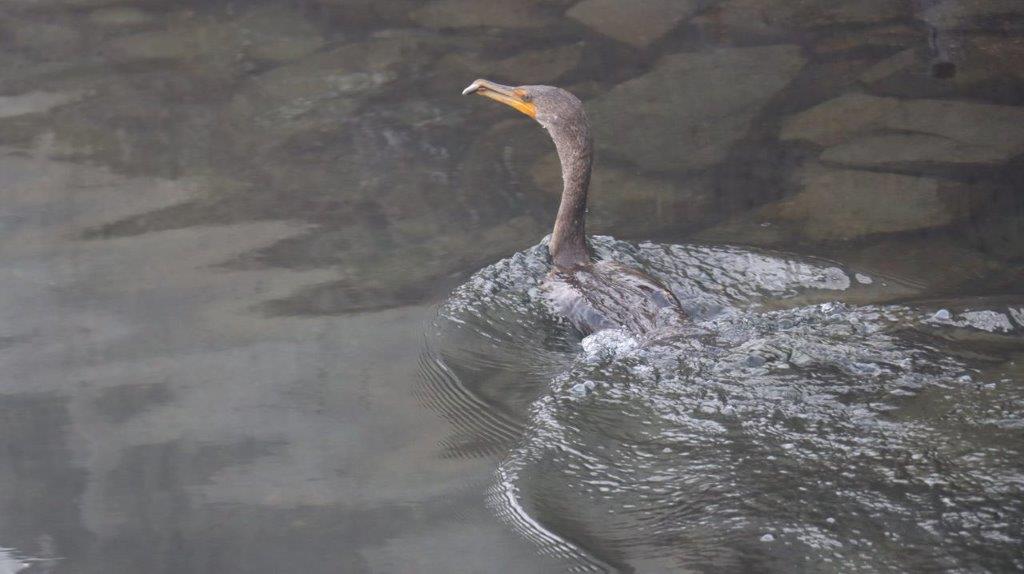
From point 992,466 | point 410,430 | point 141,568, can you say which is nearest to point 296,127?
point 410,430

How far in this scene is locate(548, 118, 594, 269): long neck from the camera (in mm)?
5438

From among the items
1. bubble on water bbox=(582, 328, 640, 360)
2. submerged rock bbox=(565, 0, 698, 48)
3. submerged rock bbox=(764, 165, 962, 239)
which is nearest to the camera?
bubble on water bbox=(582, 328, 640, 360)

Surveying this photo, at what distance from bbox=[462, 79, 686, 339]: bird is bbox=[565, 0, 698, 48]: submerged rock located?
10.6ft

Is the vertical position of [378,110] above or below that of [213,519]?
above

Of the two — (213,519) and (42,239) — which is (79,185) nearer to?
(42,239)

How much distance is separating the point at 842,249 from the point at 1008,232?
2.87 ft

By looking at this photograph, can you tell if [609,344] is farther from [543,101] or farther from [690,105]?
[690,105]

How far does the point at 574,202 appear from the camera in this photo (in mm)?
5445

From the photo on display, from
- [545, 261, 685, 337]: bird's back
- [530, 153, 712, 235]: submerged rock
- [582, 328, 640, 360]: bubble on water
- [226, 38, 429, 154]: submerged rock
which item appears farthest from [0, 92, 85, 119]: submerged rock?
[582, 328, 640, 360]: bubble on water

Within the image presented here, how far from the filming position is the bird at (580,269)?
483 cm

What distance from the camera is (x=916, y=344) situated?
4.45 meters

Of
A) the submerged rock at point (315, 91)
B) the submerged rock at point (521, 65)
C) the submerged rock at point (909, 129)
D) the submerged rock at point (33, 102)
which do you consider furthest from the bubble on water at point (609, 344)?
the submerged rock at point (33, 102)

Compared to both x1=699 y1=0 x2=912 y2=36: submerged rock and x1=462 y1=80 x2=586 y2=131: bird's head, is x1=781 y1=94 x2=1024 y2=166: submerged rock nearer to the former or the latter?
x1=699 y1=0 x2=912 y2=36: submerged rock

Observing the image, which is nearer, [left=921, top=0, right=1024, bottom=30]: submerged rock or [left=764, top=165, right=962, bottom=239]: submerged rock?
[left=764, top=165, right=962, bottom=239]: submerged rock
